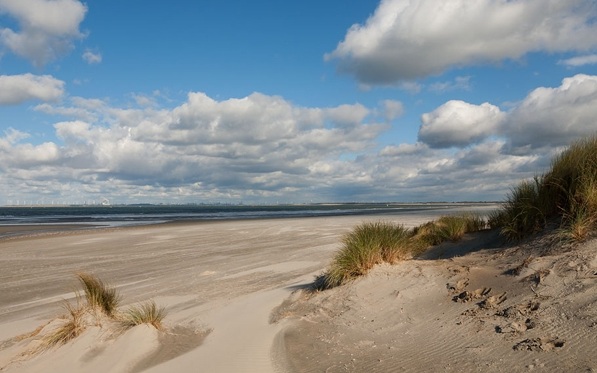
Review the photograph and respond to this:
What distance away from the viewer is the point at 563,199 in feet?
28.6

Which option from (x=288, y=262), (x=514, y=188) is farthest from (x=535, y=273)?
(x=288, y=262)

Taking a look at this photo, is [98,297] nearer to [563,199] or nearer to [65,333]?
[65,333]

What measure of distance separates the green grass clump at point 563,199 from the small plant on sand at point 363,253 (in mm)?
2442

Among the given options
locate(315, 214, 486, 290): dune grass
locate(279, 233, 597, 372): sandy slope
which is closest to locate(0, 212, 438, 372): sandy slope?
locate(279, 233, 597, 372): sandy slope

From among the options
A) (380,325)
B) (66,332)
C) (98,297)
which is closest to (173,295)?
(98,297)

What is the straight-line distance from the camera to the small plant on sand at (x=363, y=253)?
884 centimetres

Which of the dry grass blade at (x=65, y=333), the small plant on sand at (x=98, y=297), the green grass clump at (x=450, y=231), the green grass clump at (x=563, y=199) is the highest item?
the green grass clump at (x=563, y=199)

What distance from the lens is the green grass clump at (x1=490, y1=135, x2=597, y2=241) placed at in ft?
24.7

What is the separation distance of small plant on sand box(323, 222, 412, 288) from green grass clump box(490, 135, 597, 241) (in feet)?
8.01

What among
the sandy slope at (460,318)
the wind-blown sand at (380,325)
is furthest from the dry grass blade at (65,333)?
the sandy slope at (460,318)

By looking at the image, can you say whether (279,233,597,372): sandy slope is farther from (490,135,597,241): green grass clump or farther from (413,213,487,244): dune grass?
(413,213,487,244): dune grass

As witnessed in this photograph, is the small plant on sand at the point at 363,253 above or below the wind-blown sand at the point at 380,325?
above

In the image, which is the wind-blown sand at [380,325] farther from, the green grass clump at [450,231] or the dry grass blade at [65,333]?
the green grass clump at [450,231]

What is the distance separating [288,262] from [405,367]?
1062cm
